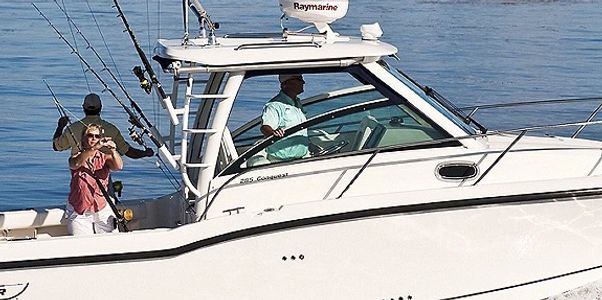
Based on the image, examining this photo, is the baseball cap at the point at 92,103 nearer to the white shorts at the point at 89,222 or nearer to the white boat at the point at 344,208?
the white boat at the point at 344,208

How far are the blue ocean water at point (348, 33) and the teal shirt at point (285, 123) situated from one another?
291 cm

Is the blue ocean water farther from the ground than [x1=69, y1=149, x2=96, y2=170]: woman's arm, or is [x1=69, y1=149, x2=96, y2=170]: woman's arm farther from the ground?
the blue ocean water

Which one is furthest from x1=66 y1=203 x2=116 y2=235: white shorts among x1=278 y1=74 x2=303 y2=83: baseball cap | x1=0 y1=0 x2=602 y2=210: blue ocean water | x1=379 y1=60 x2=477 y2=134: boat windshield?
x1=0 y1=0 x2=602 y2=210: blue ocean water

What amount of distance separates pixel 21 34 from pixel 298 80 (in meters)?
17.5

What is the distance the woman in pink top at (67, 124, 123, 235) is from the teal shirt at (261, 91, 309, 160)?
0.90 metres

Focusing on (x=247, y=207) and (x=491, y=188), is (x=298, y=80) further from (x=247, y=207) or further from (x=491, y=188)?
(x=491, y=188)

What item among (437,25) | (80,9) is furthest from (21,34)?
(437,25)

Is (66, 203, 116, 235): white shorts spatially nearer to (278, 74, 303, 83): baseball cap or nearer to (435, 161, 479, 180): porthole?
(278, 74, 303, 83): baseball cap

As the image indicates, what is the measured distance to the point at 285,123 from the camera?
250 inches

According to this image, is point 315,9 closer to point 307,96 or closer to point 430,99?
point 307,96

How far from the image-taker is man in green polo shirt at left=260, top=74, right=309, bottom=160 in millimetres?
6301

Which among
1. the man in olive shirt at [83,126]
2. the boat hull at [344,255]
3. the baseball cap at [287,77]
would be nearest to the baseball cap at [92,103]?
the man in olive shirt at [83,126]

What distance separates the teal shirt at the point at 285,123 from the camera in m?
6.30

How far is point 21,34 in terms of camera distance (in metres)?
A: 22.7
